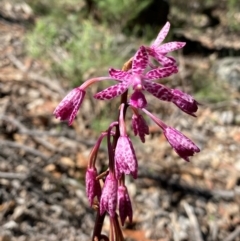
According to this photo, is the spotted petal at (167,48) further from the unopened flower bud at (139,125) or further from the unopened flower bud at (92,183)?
the unopened flower bud at (92,183)

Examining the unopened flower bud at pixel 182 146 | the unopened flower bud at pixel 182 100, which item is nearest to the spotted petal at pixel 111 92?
the unopened flower bud at pixel 182 100

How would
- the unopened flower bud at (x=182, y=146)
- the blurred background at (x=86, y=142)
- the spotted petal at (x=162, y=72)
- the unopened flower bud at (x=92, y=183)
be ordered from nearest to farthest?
1. the spotted petal at (x=162, y=72)
2. the unopened flower bud at (x=182, y=146)
3. the unopened flower bud at (x=92, y=183)
4. the blurred background at (x=86, y=142)

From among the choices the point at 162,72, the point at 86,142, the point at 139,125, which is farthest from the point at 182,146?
the point at 86,142

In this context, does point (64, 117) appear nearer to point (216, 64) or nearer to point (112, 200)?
point (112, 200)

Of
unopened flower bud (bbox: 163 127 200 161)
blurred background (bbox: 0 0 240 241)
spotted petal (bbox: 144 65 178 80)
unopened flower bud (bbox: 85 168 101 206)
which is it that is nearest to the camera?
spotted petal (bbox: 144 65 178 80)

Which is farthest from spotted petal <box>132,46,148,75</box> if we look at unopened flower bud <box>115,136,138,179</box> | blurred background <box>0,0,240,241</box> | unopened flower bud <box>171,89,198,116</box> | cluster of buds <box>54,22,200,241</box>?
blurred background <box>0,0,240,241</box>

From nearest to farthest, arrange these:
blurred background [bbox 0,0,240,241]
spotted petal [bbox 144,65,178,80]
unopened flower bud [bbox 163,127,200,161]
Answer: spotted petal [bbox 144,65,178,80] < unopened flower bud [bbox 163,127,200,161] < blurred background [bbox 0,0,240,241]

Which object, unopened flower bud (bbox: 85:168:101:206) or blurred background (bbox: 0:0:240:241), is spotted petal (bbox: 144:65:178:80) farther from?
blurred background (bbox: 0:0:240:241)
